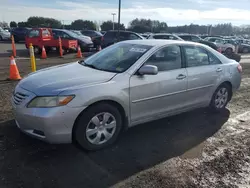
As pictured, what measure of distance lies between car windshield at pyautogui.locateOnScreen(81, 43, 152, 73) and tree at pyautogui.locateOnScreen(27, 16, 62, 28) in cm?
4607

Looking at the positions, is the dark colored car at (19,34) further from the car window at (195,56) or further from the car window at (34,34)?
the car window at (195,56)

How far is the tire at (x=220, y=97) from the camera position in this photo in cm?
512

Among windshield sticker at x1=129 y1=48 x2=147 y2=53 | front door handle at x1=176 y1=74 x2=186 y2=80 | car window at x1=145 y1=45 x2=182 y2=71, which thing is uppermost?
windshield sticker at x1=129 y1=48 x2=147 y2=53

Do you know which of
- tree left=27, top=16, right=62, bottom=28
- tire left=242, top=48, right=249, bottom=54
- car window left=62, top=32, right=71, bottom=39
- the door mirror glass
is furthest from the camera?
tree left=27, top=16, right=62, bottom=28

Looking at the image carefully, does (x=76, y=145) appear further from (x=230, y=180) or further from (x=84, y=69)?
(x=230, y=180)

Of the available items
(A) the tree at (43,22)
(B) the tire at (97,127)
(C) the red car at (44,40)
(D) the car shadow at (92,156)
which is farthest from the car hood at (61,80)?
(A) the tree at (43,22)

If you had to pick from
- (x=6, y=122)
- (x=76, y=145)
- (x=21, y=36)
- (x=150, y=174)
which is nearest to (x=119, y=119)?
(x=76, y=145)

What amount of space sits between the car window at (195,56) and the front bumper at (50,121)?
2372 mm

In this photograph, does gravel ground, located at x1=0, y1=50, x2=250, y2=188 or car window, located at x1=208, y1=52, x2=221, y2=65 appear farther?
car window, located at x1=208, y1=52, x2=221, y2=65

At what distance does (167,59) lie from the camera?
4207mm

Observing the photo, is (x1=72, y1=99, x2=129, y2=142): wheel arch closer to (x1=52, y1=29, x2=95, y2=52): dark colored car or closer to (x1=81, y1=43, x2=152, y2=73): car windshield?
(x1=81, y1=43, x2=152, y2=73): car windshield

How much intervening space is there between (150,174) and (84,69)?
79.4 inches

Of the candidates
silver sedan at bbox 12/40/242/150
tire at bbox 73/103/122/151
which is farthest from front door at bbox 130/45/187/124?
tire at bbox 73/103/122/151

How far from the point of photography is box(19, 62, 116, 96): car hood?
10.6ft
